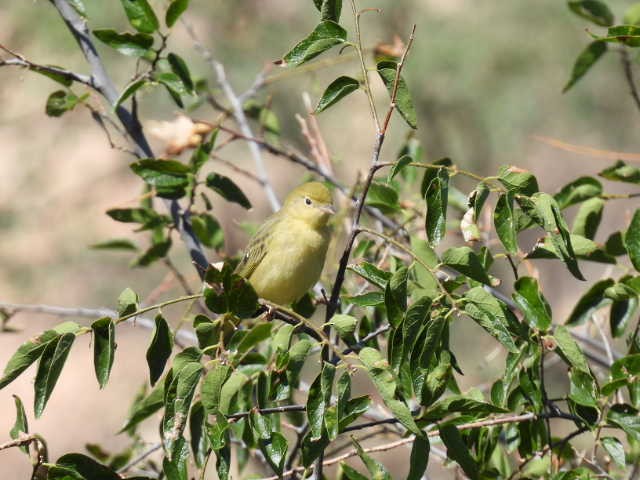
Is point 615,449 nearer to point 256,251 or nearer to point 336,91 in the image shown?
point 336,91

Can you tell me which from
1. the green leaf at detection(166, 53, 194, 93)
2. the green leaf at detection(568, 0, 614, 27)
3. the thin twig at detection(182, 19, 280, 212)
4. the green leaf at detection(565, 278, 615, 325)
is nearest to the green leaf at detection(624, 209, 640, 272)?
the green leaf at detection(565, 278, 615, 325)

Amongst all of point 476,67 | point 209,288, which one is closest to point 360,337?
point 209,288

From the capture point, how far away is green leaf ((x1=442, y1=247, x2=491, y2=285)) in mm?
1687

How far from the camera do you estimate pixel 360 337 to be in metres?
2.31

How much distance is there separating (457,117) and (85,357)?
7506 mm

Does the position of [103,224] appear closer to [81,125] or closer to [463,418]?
[81,125]

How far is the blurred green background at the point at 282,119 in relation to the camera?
9.18 metres

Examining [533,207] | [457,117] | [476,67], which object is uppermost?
[533,207]

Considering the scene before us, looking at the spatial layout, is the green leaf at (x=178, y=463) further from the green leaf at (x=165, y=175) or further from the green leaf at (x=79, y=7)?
the green leaf at (x=79, y=7)

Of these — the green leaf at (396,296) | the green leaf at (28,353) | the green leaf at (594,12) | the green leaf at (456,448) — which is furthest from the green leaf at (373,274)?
the green leaf at (594,12)

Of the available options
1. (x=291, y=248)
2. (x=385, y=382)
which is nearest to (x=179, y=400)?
(x=385, y=382)

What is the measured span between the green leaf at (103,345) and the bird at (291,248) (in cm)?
165

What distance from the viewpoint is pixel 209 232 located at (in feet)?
9.43

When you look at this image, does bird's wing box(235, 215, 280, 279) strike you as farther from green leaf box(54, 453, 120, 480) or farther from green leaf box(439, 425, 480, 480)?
green leaf box(439, 425, 480, 480)
